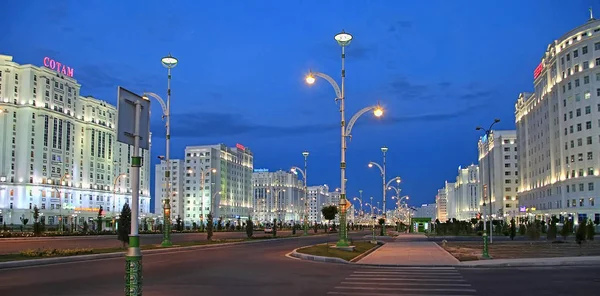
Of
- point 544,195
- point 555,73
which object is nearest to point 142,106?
point 555,73

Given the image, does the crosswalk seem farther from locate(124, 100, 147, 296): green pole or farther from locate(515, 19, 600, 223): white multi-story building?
locate(515, 19, 600, 223): white multi-story building

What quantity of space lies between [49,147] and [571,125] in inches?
5032

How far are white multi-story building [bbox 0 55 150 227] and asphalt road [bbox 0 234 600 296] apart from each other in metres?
115

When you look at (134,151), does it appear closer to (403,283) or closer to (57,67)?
(403,283)

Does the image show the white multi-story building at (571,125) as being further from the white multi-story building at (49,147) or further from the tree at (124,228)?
the white multi-story building at (49,147)

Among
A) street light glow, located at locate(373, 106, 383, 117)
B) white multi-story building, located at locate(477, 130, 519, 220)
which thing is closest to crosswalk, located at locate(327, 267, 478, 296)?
street light glow, located at locate(373, 106, 383, 117)

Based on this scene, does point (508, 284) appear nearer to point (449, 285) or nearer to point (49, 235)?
point (449, 285)

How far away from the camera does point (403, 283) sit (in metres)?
Result: 17.6

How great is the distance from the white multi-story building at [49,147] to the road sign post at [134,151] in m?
127

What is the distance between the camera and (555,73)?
108 m

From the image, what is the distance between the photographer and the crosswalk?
50.0 ft

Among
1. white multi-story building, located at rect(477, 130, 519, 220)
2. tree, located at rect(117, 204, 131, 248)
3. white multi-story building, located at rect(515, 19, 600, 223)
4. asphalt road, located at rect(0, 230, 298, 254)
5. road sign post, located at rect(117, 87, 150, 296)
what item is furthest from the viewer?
white multi-story building, located at rect(477, 130, 519, 220)

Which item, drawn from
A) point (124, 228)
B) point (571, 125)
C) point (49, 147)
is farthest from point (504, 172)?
point (124, 228)

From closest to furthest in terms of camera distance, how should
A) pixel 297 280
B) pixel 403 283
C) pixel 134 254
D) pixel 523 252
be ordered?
1. pixel 134 254
2. pixel 403 283
3. pixel 297 280
4. pixel 523 252
